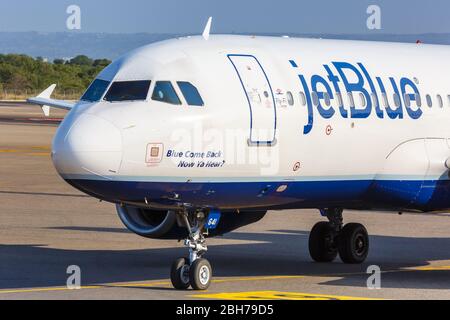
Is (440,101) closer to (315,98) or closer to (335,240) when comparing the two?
(315,98)

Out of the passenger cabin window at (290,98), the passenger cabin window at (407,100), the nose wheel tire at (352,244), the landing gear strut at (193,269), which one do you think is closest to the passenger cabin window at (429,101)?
the passenger cabin window at (407,100)

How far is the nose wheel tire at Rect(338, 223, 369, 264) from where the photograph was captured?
25828mm

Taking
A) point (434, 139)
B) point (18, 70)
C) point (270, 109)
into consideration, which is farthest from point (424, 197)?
point (18, 70)

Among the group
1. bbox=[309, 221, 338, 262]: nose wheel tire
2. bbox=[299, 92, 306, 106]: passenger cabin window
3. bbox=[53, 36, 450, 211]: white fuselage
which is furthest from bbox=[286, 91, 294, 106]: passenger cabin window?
bbox=[309, 221, 338, 262]: nose wheel tire

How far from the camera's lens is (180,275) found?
20.8m

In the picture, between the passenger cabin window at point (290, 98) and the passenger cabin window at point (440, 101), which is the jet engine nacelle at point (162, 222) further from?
the passenger cabin window at point (440, 101)

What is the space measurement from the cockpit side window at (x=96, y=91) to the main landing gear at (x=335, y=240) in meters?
6.50

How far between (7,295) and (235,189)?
3763 millimetres

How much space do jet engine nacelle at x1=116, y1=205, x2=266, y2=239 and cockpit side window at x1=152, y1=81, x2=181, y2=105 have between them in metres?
2.67

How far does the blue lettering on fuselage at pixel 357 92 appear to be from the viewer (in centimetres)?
2252

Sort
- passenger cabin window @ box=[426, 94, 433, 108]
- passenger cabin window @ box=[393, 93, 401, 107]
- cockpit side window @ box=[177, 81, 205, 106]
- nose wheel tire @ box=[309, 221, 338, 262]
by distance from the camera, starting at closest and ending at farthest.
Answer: cockpit side window @ box=[177, 81, 205, 106]
passenger cabin window @ box=[393, 93, 401, 107]
passenger cabin window @ box=[426, 94, 433, 108]
nose wheel tire @ box=[309, 221, 338, 262]

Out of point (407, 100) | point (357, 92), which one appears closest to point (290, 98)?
point (357, 92)

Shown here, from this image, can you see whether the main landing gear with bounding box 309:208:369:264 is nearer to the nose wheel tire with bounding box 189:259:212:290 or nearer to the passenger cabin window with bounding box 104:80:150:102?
the nose wheel tire with bounding box 189:259:212:290

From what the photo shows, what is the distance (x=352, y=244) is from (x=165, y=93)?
676 cm
